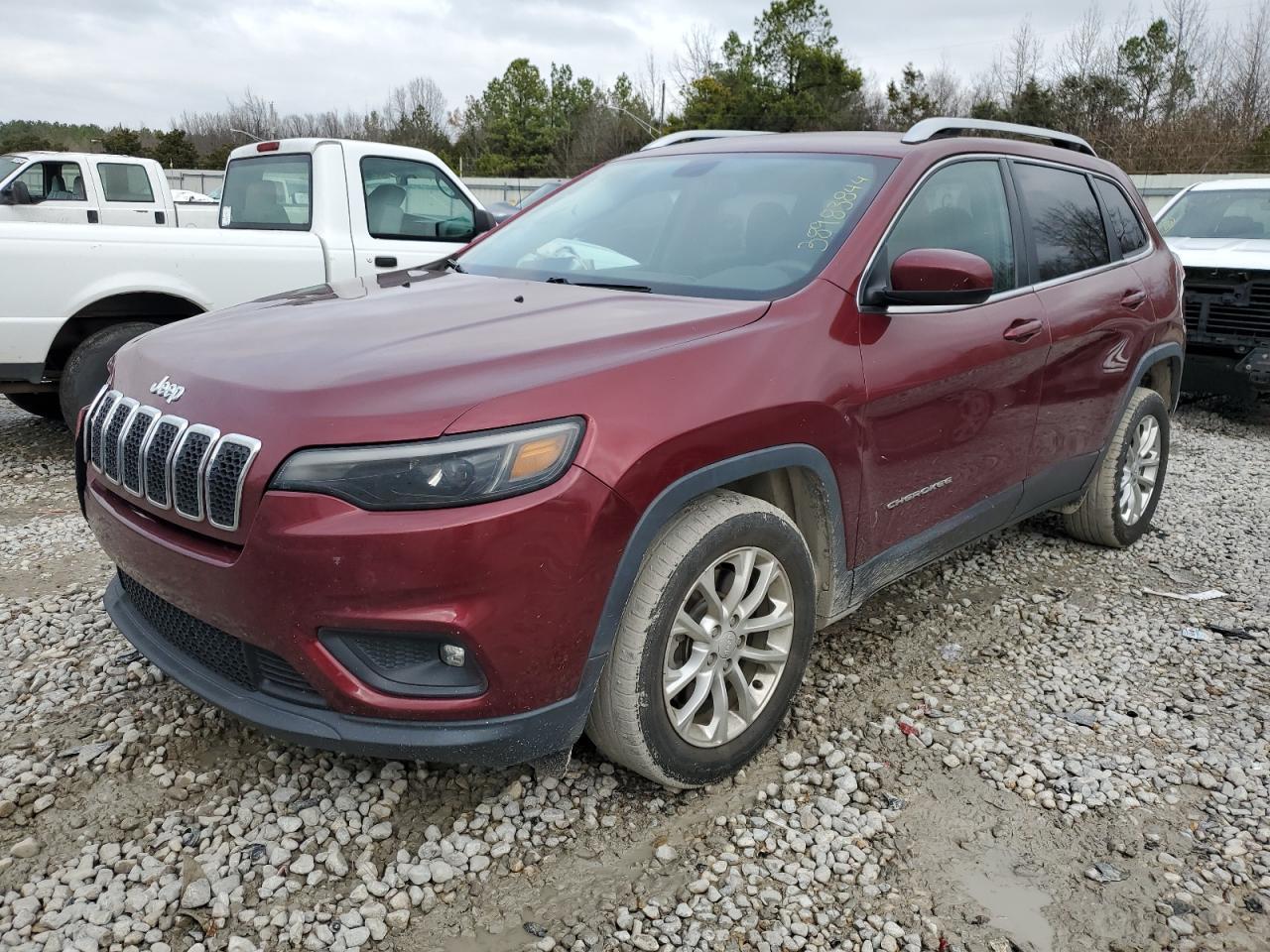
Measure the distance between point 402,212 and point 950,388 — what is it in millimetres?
4844

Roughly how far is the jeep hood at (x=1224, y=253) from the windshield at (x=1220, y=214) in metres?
0.23

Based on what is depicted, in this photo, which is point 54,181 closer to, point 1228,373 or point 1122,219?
point 1122,219

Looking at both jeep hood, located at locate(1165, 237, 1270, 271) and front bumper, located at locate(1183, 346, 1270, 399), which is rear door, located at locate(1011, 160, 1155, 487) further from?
jeep hood, located at locate(1165, 237, 1270, 271)

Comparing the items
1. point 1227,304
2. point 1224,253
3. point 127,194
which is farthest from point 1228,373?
point 127,194

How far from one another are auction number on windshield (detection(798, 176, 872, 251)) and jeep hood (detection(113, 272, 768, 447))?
39 cm

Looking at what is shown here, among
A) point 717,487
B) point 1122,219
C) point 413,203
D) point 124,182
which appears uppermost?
point 124,182

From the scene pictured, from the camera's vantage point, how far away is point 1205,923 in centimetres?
228

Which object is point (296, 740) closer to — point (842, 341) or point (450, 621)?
point (450, 621)

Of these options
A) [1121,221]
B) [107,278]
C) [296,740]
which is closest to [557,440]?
[296,740]

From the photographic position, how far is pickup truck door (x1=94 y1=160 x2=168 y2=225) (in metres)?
11.5

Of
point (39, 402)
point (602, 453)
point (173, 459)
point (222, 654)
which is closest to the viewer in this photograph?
point (602, 453)

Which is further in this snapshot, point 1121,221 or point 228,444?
point 1121,221

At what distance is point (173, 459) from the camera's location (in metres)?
2.26

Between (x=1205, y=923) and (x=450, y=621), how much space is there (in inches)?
74.2
